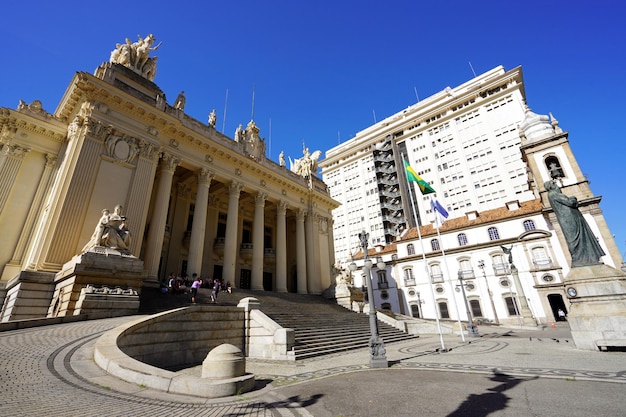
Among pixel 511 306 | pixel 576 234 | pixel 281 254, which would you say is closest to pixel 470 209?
pixel 511 306

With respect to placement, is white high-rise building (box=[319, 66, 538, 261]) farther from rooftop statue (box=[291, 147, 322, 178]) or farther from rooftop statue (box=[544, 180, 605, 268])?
rooftop statue (box=[544, 180, 605, 268])

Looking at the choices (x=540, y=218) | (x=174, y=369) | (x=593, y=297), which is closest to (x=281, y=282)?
(x=174, y=369)

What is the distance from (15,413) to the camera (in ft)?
10.2

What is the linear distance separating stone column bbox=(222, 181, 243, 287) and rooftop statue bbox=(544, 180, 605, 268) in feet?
60.3

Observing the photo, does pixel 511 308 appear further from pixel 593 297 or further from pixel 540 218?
pixel 593 297

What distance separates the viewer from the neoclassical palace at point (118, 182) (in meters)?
13.2

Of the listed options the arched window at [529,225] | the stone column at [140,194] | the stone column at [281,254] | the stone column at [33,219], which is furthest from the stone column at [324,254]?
the stone column at [33,219]

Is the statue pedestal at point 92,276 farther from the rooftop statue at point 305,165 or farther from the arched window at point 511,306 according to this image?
the arched window at point 511,306

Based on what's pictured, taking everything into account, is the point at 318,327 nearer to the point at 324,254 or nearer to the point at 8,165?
the point at 324,254

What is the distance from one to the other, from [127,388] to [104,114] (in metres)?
17.0

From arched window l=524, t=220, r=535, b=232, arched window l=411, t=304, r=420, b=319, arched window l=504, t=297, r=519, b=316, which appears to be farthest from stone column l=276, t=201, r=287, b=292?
arched window l=524, t=220, r=535, b=232

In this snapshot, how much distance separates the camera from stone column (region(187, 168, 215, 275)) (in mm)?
18172

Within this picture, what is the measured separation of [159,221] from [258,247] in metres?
8.13

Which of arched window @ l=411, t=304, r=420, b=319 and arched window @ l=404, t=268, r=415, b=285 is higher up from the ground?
arched window @ l=404, t=268, r=415, b=285
